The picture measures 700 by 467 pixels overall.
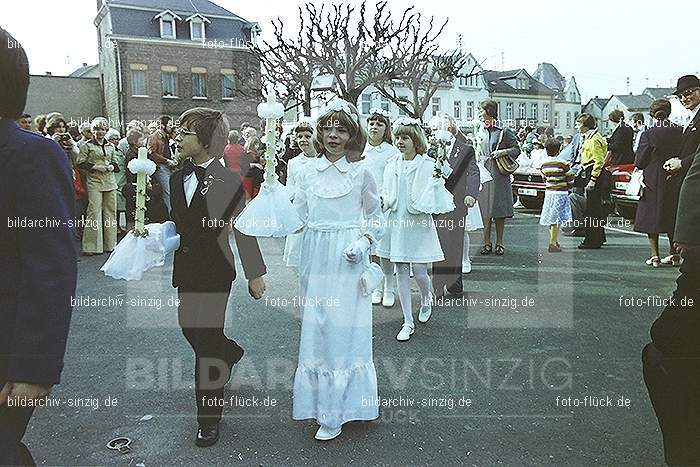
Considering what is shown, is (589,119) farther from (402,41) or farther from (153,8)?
(153,8)

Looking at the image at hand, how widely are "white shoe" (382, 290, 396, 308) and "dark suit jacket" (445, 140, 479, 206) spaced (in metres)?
1.52

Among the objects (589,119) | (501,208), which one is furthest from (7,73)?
(589,119)

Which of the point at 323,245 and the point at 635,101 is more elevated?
the point at 635,101

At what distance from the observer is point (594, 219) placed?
1058 centimetres

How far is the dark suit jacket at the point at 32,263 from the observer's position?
1977 millimetres

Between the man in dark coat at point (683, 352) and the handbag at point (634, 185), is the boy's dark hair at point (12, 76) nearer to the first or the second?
the man in dark coat at point (683, 352)

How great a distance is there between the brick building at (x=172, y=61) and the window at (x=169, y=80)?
0.06m

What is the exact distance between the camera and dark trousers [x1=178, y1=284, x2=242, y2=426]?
152 inches

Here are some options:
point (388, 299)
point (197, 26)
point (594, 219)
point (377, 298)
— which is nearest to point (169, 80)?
point (197, 26)

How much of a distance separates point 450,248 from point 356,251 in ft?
12.6

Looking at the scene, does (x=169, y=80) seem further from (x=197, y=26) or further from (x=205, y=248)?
(x=205, y=248)

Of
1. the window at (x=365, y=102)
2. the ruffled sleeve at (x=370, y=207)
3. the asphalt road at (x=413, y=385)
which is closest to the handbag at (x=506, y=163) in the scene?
the asphalt road at (x=413, y=385)

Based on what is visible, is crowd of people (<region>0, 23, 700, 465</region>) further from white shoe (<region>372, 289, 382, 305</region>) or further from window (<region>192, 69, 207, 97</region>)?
window (<region>192, 69, 207, 97</region>)

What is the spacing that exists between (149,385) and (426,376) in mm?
2188
